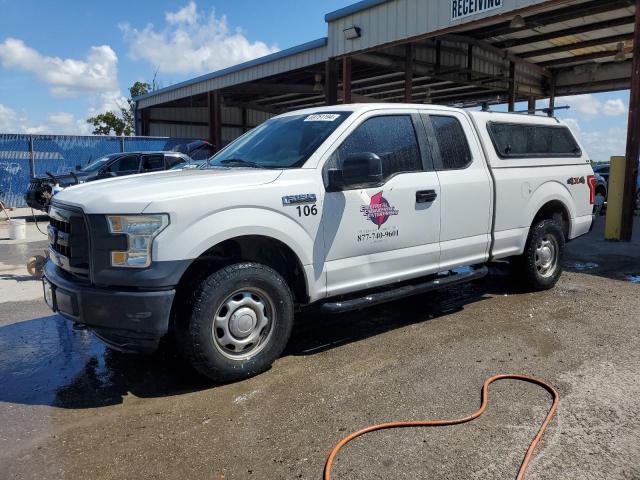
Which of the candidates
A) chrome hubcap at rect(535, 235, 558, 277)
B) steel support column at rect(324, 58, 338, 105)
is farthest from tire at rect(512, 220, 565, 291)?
steel support column at rect(324, 58, 338, 105)

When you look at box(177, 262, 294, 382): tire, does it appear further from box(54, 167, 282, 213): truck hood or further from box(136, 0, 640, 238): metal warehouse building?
box(136, 0, 640, 238): metal warehouse building

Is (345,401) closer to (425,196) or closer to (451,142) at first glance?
(425,196)

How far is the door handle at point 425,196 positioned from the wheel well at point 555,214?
2035 millimetres

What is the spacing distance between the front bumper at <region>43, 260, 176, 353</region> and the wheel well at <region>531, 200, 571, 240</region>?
14.7ft

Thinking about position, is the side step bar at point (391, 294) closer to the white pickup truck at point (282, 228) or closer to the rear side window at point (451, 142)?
the white pickup truck at point (282, 228)

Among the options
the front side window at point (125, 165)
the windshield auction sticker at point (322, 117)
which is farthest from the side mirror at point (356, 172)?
the front side window at point (125, 165)

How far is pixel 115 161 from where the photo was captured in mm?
14922

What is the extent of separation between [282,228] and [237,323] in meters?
0.73

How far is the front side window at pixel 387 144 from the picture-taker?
426 cm

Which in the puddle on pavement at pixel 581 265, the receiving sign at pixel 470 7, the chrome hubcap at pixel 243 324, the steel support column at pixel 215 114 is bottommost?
the puddle on pavement at pixel 581 265

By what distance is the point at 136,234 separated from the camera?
10.8 ft

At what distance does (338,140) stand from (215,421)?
7.41 ft

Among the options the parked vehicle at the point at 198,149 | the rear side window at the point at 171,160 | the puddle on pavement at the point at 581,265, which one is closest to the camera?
the puddle on pavement at the point at 581,265

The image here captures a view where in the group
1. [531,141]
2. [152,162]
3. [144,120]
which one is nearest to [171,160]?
[152,162]
